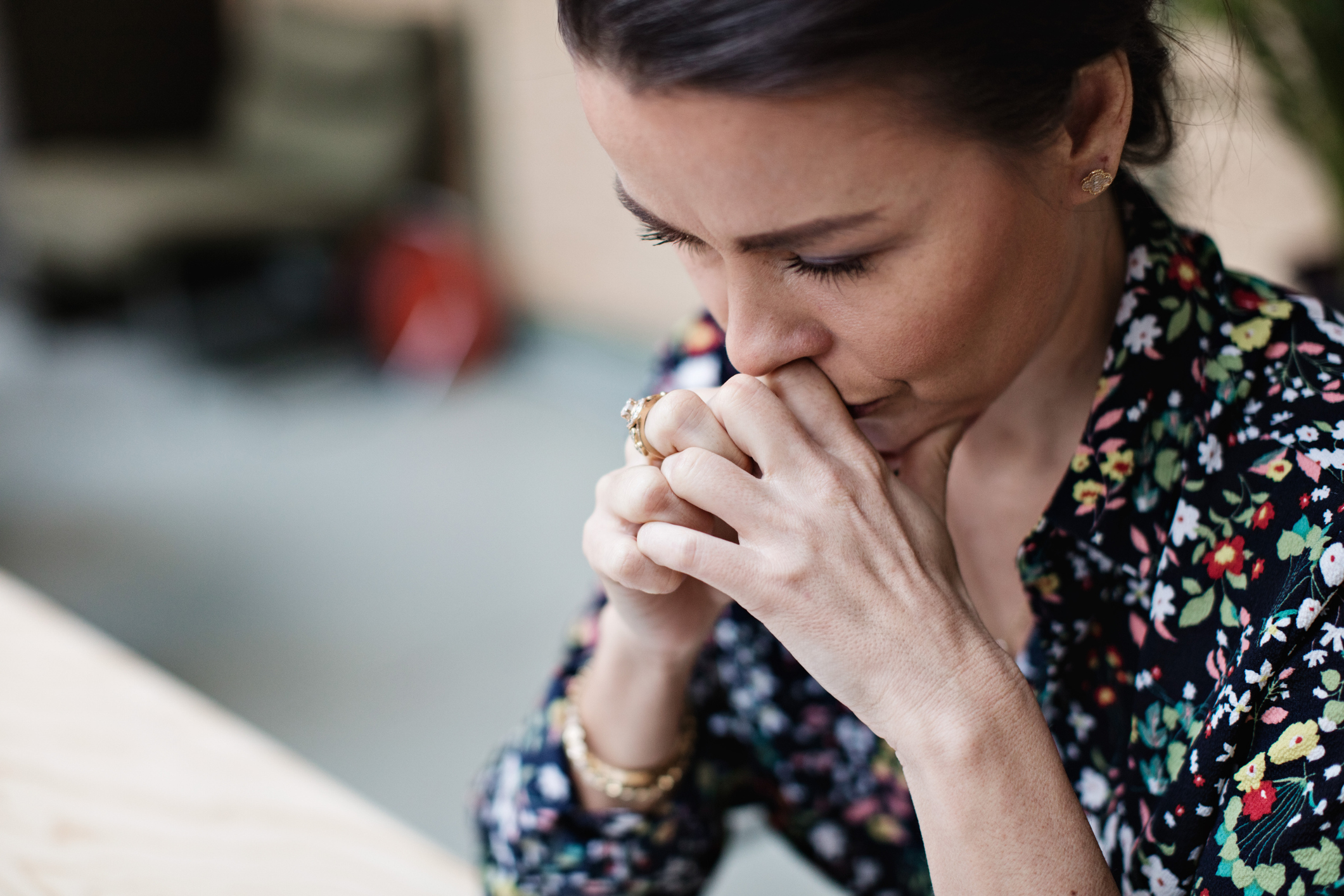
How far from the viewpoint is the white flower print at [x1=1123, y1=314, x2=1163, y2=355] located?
81cm

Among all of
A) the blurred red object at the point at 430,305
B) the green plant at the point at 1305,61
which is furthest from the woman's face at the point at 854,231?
the blurred red object at the point at 430,305

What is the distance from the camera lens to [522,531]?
311cm

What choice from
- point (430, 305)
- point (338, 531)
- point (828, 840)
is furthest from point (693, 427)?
point (430, 305)

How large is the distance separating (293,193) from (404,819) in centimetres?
301

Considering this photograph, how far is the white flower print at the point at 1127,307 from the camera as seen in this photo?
82 cm

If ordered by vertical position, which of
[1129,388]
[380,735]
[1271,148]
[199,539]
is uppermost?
[1129,388]

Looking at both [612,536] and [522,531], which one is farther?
[522,531]

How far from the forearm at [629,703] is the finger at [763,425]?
0.22 m

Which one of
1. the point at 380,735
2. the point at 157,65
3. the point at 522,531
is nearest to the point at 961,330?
the point at 380,735

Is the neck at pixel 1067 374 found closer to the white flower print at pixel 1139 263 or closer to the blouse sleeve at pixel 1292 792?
the white flower print at pixel 1139 263

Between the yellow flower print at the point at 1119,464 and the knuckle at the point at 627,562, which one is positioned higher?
the yellow flower print at the point at 1119,464

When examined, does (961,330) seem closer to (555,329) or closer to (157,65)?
(555,329)

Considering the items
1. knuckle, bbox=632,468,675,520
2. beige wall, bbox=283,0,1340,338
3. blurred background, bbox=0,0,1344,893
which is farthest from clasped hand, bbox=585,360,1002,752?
beige wall, bbox=283,0,1340,338

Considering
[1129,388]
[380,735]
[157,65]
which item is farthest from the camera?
[157,65]
